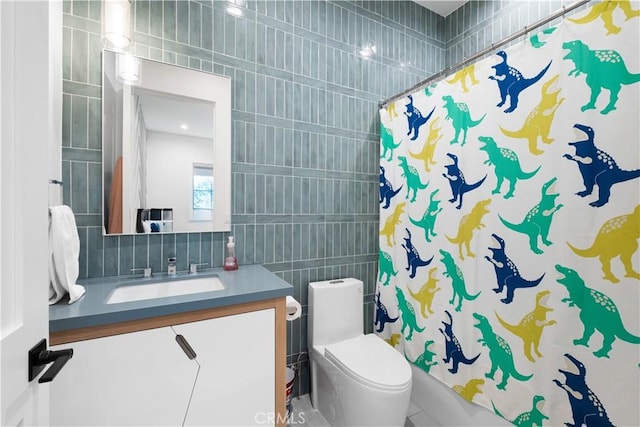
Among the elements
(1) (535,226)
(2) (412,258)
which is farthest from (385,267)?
(1) (535,226)

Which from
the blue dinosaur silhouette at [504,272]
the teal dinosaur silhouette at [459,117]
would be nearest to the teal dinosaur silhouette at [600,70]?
the teal dinosaur silhouette at [459,117]

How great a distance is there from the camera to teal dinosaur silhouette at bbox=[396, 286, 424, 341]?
186 cm

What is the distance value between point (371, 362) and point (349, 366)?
5.1 inches

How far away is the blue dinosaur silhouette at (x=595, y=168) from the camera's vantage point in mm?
1053

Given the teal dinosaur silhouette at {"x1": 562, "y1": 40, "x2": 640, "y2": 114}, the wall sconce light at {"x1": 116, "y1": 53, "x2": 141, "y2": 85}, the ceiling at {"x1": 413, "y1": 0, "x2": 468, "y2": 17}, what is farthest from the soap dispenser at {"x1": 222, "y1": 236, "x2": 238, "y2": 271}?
the ceiling at {"x1": 413, "y1": 0, "x2": 468, "y2": 17}

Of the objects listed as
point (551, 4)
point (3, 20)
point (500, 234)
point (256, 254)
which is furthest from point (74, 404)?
point (551, 4)

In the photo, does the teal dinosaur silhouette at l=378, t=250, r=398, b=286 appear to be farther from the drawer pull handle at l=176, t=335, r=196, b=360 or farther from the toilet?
the drawer pull handle at l=176, t=335, r=196, b=360

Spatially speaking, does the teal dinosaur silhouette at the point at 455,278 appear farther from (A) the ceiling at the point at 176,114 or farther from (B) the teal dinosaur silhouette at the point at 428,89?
(A) the ceiling at the point at 176,114

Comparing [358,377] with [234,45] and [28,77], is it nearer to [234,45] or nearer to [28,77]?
[28,77]

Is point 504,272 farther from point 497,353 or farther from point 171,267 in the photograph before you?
point 171,267

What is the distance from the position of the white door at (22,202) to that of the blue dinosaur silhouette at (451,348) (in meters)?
1.68

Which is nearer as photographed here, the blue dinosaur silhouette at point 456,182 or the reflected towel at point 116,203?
the reflected towel at point 116,203

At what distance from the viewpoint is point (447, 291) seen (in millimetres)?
1653

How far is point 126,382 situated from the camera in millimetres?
1027
